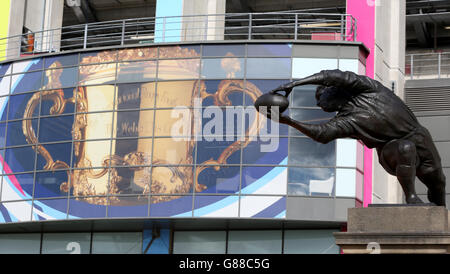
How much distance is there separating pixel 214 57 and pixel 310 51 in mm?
3370

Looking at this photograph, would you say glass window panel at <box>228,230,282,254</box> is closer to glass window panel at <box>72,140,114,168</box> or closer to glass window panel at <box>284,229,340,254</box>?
glass window panel at <box>284,229,340,254</box>

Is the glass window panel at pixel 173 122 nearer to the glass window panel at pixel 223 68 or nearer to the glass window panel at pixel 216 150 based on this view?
the glass window panel at pixel 216 150

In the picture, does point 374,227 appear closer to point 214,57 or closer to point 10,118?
point 214,57

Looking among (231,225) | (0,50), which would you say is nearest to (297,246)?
(231,225)

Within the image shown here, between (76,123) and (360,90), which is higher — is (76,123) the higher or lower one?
the higher one

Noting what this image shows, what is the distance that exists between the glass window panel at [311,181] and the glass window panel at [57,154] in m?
8.05

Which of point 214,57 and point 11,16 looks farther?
point 11,16

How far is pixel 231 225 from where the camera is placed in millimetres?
33125

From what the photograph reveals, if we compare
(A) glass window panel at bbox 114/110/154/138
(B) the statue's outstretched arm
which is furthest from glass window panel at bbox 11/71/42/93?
(B) the statue's outstretched arm

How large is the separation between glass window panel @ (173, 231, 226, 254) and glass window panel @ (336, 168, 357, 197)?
187 inches

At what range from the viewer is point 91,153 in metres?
33.3

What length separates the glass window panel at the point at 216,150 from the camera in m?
31.8

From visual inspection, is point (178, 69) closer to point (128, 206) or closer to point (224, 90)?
point (224, 90)

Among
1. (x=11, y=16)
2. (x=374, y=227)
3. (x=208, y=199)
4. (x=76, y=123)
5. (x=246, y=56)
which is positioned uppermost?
(x=11, y=16)
